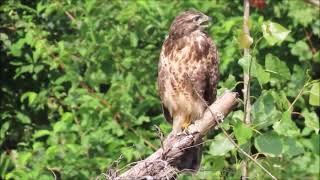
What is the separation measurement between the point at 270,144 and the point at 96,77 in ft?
8.68

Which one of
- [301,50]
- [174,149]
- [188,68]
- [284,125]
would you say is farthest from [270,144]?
[301,50]

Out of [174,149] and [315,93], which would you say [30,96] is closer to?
[174,149]

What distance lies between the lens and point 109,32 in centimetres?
602

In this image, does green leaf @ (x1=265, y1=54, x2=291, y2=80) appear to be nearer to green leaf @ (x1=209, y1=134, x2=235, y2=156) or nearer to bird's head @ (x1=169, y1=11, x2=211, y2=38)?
green leaf @ (x1=209, y1=134, x2=235, y2=156)

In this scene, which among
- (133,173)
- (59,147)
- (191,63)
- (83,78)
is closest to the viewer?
(133,173)

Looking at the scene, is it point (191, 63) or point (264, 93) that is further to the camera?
point (191, 63)

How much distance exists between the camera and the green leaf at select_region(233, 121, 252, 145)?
336 centimetres

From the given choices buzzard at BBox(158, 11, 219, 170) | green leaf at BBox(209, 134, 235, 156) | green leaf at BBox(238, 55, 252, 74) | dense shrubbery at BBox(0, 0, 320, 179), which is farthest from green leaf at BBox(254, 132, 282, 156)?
dense shrubbery at BBox(0, 0, 320, 179)

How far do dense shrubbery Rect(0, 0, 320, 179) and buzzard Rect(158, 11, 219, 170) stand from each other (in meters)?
0.60

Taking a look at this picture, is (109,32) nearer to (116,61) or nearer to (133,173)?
(116,61)

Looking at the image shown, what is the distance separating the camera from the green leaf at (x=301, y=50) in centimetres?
637

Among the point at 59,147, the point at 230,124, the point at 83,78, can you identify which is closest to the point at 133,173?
the point at 230,124

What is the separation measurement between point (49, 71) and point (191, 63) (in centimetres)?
209

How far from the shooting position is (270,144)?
11.3 feet
